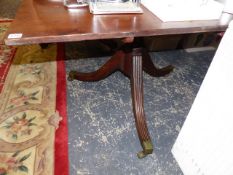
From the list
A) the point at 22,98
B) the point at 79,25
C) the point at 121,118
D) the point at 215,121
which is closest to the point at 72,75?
the point at 22,98

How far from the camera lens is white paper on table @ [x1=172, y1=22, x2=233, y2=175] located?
28.1 inches

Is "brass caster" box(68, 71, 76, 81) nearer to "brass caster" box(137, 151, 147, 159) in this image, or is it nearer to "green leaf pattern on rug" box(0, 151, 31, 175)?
"green leaf pattern on rug" box(0, 151, 31, 175)

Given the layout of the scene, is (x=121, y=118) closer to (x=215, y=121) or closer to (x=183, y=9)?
(x=215, y=121)

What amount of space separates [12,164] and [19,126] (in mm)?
239

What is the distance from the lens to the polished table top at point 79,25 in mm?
646

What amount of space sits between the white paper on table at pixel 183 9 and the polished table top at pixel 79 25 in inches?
0.8

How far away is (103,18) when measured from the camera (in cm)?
76

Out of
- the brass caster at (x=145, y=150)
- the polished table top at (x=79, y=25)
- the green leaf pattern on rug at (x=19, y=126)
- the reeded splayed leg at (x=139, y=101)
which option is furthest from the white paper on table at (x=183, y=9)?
the green leaf pattern on rug at (x=19, y=126)

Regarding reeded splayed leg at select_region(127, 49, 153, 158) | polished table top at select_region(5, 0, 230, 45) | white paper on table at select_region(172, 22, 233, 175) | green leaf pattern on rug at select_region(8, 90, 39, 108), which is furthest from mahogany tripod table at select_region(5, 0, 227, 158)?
green leaf pattern on rug at select_region(8, 90, 39, 108)

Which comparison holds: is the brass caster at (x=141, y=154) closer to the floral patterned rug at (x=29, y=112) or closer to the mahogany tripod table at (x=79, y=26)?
the floral patterned rug at (x=29, y=112)

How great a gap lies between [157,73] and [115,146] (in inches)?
26.4

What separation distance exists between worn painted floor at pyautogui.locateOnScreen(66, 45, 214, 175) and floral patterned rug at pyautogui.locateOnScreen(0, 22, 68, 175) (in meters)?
0.09

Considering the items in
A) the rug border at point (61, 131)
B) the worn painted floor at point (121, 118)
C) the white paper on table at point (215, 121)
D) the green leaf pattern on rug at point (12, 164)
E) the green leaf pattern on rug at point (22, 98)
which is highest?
the white paper on table at point (215, 121)

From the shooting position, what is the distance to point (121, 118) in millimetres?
1302
